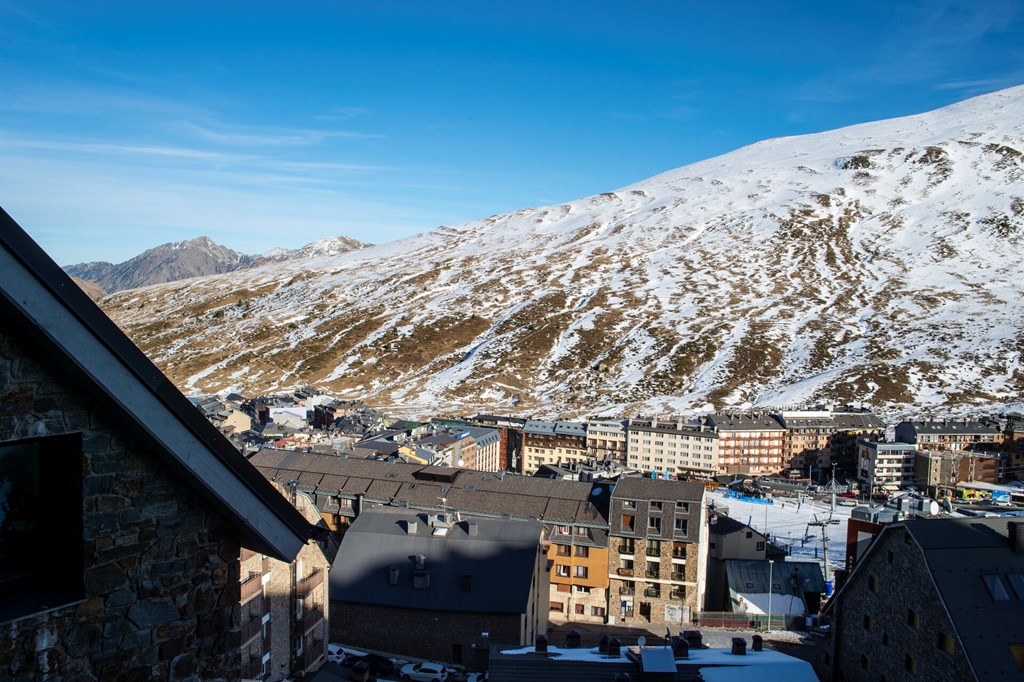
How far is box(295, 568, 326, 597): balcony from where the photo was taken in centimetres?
2708

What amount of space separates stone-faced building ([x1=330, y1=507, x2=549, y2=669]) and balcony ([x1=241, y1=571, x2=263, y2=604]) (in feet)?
51.2

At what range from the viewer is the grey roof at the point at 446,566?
121 ft

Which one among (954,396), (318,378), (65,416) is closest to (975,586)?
(65,416)

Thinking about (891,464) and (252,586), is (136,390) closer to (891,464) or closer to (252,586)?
(252,586)

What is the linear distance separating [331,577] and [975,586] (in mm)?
28639

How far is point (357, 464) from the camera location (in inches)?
2212

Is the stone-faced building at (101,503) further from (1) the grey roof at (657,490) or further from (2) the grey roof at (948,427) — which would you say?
(2) the grey roof at (948,427)

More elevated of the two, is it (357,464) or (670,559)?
(357,464)

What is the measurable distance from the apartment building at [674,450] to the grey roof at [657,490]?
205ft

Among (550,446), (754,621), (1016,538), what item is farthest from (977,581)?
(550,446)

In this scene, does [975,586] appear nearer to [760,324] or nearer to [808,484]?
[808,484]

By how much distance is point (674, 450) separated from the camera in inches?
4461

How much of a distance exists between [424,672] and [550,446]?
79352 millimetres

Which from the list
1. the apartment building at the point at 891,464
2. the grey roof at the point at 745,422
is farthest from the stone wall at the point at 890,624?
the grey roof at the point at 745,422
